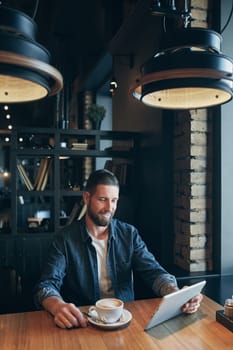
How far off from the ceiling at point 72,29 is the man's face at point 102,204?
174 cm

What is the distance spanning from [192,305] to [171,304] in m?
0.20

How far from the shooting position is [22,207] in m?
5.77

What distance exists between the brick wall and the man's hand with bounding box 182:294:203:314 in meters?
0.94

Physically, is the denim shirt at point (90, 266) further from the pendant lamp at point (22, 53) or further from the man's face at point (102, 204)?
the pendant lamp at point (22, 53)

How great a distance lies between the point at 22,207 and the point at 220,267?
409cm

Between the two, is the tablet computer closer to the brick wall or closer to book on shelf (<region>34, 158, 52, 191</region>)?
the brick wall

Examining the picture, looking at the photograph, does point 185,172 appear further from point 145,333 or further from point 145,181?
point 145,333

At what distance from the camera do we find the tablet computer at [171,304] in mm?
1256

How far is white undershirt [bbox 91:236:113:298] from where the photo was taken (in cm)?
A: 184

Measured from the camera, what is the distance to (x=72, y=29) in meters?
4.57

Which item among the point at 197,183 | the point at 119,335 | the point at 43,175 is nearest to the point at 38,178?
the point at 43,175

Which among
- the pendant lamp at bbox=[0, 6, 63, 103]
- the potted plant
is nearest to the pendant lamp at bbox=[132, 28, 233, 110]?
the pendant lamp at bbox=[0, 6, 63, 103]

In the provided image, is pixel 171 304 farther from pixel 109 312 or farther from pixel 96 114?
pixel 96 114

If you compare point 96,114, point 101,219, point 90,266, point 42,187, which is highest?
point 96,114
